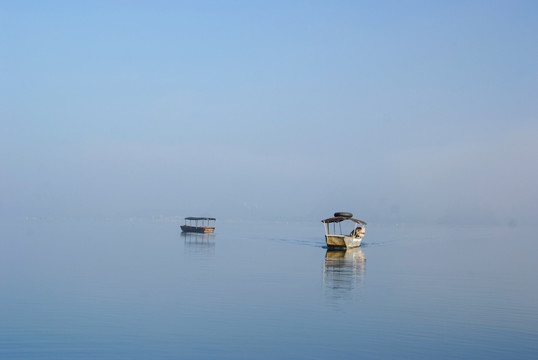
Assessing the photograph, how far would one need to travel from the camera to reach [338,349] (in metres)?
20.9

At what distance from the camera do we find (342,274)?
45.8m

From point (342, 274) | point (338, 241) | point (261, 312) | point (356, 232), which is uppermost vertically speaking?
point (356, 232)

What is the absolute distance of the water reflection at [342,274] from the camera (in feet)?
118

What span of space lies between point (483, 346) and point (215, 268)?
3067 cm

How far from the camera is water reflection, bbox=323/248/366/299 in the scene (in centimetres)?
3603

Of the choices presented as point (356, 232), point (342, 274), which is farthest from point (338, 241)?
point (342, 274)

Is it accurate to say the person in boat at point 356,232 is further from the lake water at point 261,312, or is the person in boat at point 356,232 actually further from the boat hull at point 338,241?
the lake water at point 261,312

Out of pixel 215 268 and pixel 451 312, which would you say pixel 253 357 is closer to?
pixel 451 312

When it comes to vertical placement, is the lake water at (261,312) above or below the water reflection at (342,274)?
below

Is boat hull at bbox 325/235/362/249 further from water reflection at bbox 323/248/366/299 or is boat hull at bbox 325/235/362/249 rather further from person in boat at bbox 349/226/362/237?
water reflection at bbox 323/248/366/299

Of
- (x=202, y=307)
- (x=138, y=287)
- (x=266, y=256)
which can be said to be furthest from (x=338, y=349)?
(x=266, y=256)

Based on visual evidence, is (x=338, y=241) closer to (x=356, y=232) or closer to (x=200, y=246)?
(x=356, y=232)

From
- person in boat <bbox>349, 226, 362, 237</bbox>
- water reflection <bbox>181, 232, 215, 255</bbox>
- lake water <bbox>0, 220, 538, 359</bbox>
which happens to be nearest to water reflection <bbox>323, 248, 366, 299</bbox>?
lake water <bbox>0, 220, 538, 359</bbox>

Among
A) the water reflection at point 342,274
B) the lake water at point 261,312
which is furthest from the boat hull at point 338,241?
the lake water at point 261,312
